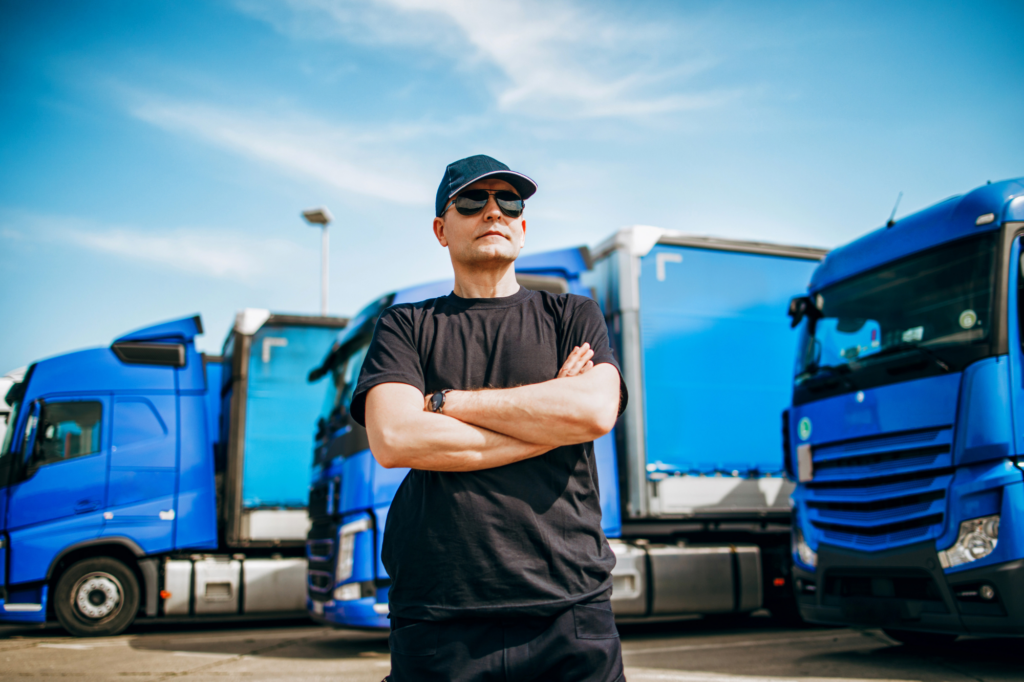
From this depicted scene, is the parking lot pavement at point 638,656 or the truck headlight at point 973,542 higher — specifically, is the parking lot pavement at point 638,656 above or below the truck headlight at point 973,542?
below

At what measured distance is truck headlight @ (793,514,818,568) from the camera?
227 inches

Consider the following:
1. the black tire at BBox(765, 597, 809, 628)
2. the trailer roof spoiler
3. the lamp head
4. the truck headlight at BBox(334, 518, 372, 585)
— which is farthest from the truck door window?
the lamp head

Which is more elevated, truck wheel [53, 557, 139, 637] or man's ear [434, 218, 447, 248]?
man's ear [434, 218, 447, 248]

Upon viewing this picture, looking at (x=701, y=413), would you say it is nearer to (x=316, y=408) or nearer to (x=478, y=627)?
(x=316, y=408)

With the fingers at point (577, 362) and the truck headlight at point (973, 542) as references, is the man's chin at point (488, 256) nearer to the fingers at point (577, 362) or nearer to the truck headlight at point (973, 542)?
the fingers at point (577, 362)

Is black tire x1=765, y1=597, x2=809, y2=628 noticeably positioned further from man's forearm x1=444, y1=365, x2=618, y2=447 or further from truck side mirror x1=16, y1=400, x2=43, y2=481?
truck side mirror x1=16, y1=400, x2=43, y2=481

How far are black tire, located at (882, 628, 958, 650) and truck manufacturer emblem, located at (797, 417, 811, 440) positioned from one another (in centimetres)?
174

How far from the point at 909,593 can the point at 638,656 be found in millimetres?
2186

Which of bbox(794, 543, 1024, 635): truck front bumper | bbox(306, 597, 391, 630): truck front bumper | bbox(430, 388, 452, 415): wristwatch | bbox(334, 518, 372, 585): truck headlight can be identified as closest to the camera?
bbox(430, 388, 452, 415): wristwatch

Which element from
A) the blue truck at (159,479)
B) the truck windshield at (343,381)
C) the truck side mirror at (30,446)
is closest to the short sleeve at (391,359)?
the truck windshield at (343,381)

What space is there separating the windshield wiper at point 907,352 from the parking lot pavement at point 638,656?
190 cm

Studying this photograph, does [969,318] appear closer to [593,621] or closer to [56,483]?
[593,621]

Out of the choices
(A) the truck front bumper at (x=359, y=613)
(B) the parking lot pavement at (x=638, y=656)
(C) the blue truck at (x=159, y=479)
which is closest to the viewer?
(B) the parking lot pavement at (x=638, y=656)

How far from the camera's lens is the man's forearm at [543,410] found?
1.88 metres
